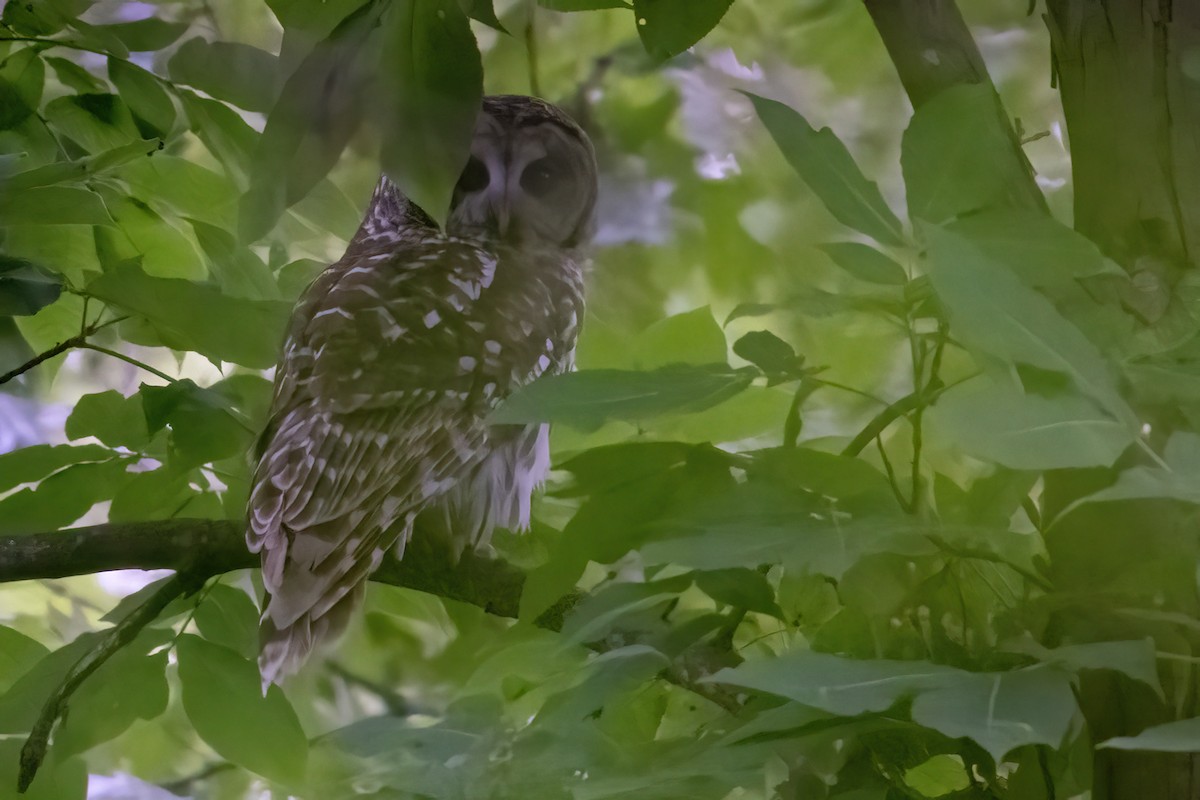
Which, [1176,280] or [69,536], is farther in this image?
[69,536]

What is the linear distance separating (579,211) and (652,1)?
0.12 m

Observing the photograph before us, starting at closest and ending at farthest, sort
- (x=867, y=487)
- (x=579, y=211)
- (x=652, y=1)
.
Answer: (x=867, y=487), (x=652, y=1), (x=579, y=211)

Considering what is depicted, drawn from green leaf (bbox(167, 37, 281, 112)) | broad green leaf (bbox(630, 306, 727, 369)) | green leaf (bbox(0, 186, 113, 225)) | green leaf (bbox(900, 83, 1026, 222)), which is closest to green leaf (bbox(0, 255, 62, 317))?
green leaf (bbox(0, 186, 113, 225))

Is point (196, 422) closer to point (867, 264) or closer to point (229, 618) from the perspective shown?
point (229, 618)

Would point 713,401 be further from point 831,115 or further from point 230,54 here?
point 230,54

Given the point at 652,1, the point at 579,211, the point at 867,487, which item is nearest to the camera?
the point at 867,487

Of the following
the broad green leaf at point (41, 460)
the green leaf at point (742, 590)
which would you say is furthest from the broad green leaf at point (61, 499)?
the green leaf at point (742, 590)

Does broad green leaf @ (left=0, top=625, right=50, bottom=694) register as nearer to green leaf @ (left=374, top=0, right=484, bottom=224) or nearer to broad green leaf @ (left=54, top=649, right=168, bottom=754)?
broad green leaf @ (left=54, top=649, right=168, bottom=754)

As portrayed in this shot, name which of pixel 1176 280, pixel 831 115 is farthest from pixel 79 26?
pixel 1176 280

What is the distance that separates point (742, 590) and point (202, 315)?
1.06 feet

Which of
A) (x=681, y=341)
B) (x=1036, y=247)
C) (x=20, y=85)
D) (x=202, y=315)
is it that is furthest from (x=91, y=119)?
(x=1036, y=247)

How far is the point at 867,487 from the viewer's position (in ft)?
0.82

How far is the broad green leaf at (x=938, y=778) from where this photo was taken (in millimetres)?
254

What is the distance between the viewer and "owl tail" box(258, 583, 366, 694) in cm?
41
